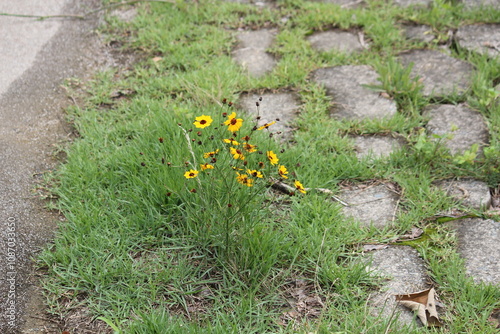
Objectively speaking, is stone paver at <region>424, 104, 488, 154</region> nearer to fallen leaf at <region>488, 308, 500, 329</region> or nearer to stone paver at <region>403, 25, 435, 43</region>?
stone paver at <region>403, 25, 435, 43</region>

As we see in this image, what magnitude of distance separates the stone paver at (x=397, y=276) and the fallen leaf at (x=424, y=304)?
26 mm

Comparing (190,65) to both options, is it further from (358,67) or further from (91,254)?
(91,254)

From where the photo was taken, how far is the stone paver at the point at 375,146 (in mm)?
2623

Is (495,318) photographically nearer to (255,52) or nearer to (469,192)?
(469,192)

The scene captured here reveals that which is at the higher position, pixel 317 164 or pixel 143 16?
pixel 143 16

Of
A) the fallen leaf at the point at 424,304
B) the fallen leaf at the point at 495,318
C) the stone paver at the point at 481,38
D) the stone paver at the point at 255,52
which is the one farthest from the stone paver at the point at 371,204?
the stone paver at the point at 481,38

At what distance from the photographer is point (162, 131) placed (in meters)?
2.52

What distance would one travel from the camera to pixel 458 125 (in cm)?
278

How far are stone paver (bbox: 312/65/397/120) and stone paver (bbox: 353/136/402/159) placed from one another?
17 centimetres

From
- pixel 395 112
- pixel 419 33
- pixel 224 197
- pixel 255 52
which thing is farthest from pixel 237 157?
pixel 419 33

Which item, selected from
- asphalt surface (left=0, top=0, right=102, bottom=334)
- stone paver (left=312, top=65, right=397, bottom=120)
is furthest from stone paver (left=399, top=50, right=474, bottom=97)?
asphalt surface (left=0, top=0, right=102, bottom=334)

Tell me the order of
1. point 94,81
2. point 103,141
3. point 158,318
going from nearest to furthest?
point 158,318, point 103,141, point 94,81

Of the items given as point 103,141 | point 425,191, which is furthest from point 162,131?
point 425,191

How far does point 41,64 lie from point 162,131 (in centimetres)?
117
